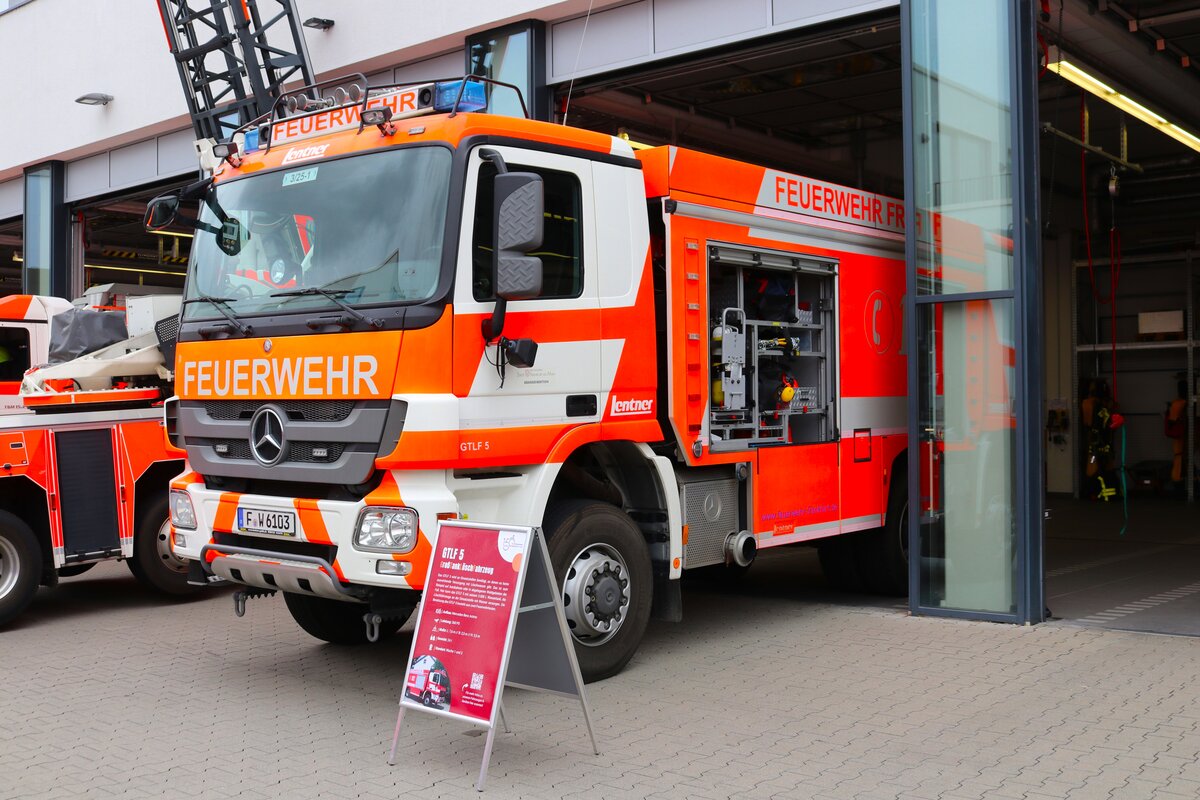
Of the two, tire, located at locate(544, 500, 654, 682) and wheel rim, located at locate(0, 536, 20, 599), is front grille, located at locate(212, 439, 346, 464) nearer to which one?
tire, located at locate(544, 500, 654, 682)

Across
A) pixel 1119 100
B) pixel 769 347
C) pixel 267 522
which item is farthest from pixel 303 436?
pixel 1119 100

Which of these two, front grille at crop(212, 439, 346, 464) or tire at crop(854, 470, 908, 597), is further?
tire at crop(854, 470, 908, 597)

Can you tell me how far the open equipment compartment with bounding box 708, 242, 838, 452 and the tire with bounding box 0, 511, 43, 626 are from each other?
16.5 ft

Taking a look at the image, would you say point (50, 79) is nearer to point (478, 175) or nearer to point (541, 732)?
point (478, 175)

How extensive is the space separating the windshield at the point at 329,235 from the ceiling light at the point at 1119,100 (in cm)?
690

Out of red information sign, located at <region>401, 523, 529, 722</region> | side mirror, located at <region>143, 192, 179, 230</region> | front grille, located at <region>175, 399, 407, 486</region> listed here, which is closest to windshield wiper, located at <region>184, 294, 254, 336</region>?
front grille, located at <region>175, 399, 407, 486</region>

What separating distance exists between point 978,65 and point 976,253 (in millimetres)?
1294

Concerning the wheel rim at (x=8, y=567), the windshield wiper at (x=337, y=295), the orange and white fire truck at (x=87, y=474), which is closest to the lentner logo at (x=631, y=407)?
the windshield wiper at (x=337, y=295)

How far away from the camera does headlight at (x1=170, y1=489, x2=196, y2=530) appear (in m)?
6.73

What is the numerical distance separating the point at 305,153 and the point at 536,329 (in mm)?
1680

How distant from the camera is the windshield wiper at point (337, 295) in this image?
19.2 ft

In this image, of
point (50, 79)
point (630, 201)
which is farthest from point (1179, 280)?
point (50, 79)

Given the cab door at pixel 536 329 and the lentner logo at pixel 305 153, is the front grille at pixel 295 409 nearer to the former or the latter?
the cab door at pixel 536 329

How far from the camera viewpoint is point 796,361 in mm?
8578
